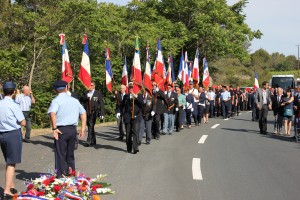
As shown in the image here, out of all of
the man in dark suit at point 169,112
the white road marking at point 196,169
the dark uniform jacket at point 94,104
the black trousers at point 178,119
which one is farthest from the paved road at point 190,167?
the black trousers at point 178,119

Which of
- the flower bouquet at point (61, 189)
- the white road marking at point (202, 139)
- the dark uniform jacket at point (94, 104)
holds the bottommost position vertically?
the white road marking at point (202, 139)

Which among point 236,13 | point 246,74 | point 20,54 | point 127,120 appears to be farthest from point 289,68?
point 127,120

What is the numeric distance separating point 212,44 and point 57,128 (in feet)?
116

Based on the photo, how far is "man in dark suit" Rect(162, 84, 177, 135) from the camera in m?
15.7

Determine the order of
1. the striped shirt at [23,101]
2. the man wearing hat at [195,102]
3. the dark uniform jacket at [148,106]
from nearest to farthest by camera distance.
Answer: the striped shirt at [23,101] → the dark uniform jacket at [148,106] → the man wearing hat at [195,102]

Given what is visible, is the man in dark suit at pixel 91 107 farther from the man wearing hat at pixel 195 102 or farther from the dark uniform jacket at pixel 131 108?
the man wearing hat at pixel 195 102

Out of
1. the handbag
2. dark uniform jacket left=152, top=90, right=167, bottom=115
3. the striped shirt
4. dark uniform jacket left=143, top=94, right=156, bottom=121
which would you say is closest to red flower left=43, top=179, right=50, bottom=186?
dark uniform jacket left=143, top=94, right=156, bottom=121

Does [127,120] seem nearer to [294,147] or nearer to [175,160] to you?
[175,160]

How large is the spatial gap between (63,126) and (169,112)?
9345 millimetres

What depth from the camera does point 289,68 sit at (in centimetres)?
11756

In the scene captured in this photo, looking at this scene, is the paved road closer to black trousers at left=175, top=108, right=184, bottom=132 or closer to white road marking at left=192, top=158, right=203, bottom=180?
white road marking at left=192, top=158, right=203, bottom=180

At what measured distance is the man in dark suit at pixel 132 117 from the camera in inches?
431

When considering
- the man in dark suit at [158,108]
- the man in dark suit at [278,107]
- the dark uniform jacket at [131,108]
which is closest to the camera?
the dark uniform jacket at [131,108]

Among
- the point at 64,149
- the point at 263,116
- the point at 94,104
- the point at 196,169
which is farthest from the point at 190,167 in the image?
the point at 263,116
